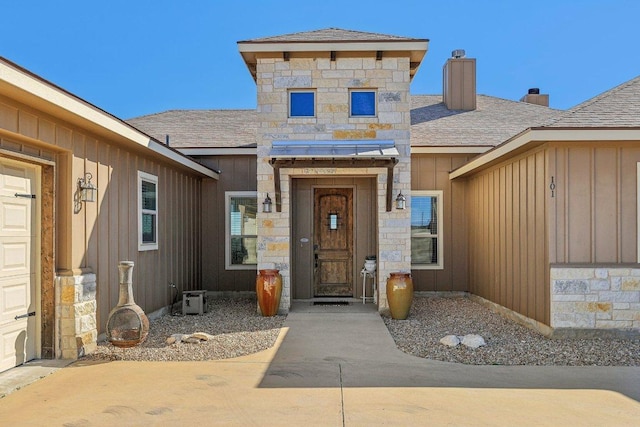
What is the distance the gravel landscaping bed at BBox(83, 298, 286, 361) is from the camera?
5.91 meters

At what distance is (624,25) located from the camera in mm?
20875

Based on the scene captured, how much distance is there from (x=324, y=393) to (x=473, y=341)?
2412 millimetres

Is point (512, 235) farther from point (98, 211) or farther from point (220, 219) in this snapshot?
point (98, 211)

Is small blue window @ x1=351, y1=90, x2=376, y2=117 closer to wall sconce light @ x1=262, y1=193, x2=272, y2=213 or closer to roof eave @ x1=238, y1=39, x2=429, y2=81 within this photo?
roof eave @ x1=238, y1=39, x2=429, y2=81

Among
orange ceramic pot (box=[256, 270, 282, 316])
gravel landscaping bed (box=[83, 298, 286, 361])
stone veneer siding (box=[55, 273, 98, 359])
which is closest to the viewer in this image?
stone veneer siding (box=[55, 273, 98, 359])

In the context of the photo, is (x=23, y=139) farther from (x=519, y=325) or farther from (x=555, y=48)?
(x=555, y=48)

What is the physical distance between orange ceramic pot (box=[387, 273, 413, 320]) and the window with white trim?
8.87 ft

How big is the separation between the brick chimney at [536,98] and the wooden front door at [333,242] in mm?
8653

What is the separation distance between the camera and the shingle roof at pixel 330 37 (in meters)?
8.30

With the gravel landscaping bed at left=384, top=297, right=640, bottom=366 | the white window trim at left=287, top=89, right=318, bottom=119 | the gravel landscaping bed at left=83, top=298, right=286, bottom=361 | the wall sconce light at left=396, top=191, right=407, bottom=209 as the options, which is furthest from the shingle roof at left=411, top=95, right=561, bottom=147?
the gravel landscaping bed at left=83, top=298, right=286, bottom=361

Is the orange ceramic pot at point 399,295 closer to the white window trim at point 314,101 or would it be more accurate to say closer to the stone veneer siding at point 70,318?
the white window trim at point 314,101

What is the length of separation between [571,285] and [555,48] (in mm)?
22172

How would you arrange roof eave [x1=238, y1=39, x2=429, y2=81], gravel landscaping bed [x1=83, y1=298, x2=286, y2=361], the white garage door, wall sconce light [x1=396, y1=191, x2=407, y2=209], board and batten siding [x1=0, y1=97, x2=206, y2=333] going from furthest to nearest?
wall sconce light [x1=396, y1=191, x2=407, y2=209] < roof eave [x1=238, y1=39, x2=429, y2=81] < gravel landscaping bed [x1=83, y1=298, x2=286, y2=361] < board and batten siding [x1=0, y1=97, x2=206, y2=333] < the white garage door

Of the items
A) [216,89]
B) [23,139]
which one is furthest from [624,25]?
[23,139]
